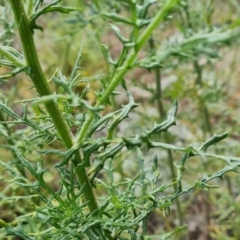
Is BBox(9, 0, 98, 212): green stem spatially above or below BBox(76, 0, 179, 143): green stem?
above

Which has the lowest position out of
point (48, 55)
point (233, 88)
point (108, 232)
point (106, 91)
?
point (108, 232)

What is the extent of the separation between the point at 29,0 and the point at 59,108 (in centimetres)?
16

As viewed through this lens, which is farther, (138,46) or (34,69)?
(34,69)

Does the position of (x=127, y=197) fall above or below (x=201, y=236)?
below

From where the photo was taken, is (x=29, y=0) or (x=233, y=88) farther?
(x=233, y=88)

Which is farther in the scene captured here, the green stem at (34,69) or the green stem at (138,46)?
the green stem at (34,69)

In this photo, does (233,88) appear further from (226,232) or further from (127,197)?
(127,197)

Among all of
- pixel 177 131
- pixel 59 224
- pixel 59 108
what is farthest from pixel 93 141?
pixel 177 131

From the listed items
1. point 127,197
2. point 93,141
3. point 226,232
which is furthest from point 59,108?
point 226,232

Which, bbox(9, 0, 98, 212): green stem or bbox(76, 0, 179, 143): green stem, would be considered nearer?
bbox(76, 0, 179, 143): green stem

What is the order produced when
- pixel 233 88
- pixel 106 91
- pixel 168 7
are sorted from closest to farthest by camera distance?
pixel 168 7 < pixel 106 91 < pixel 233 88

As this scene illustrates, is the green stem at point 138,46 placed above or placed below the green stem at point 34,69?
below

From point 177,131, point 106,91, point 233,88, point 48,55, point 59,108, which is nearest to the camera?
point 106,91

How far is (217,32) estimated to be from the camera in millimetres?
510
